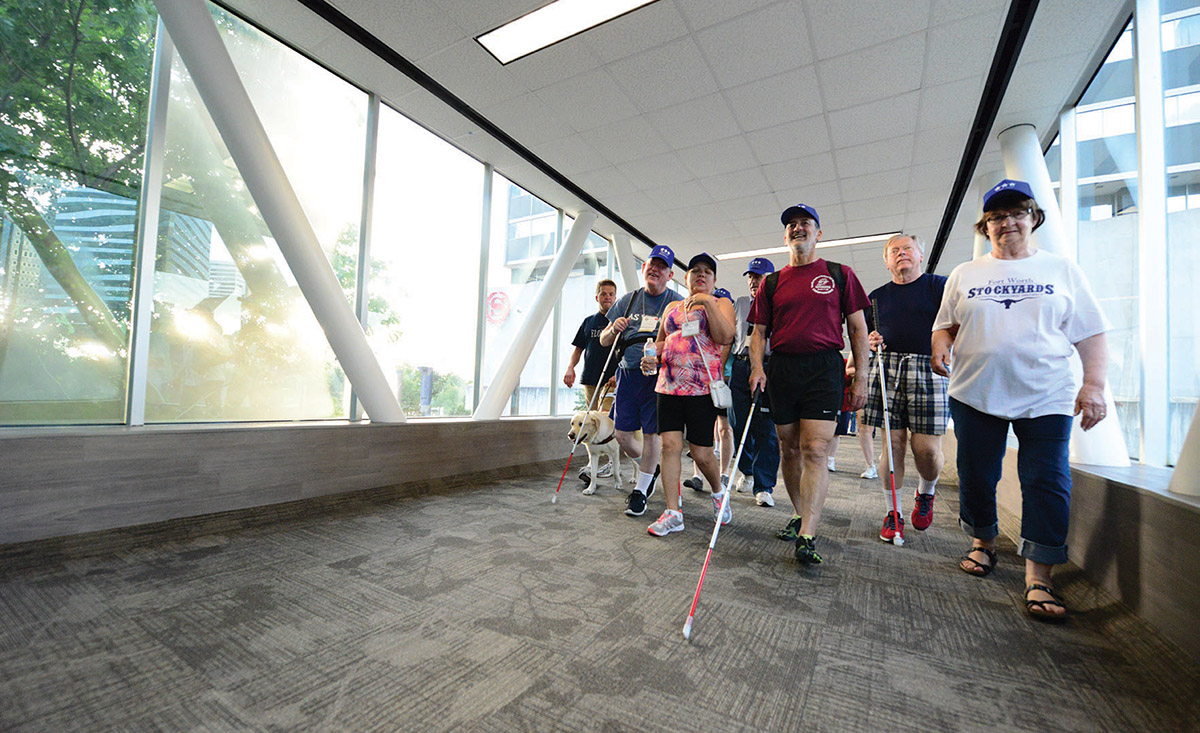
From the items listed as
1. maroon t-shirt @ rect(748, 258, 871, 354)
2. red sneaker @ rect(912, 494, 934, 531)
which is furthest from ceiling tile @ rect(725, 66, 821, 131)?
red sneaker @ rect(912, 494, 934, 531)

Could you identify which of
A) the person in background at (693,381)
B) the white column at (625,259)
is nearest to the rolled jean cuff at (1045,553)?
the person in background at (693,381)

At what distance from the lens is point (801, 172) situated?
4840 millimetres

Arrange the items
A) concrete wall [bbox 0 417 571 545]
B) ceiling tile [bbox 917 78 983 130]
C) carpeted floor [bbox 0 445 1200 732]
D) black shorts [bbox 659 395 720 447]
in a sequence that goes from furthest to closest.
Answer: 1. ceiling tile [bbox 917 78 983 130]
2. black shorts [bbox 659 395 720 447]
3. concrete wall [bbox 0 417 571 545]
4. carpeted floor [bbox 0 445 1200 732]

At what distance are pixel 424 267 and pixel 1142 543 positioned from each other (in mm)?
4716

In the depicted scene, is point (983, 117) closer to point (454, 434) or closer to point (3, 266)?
point (454, 434)

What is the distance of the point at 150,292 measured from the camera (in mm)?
2729

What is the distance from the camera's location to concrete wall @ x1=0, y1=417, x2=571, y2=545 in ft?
6.65

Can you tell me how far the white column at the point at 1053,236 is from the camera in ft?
8.66

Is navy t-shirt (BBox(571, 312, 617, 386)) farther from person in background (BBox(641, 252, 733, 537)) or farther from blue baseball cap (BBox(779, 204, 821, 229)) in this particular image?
blue baseball cap (BBox(779, 204, 821, 229))

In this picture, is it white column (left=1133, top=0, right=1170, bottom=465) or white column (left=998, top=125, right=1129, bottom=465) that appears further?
white column (left=998, top=125, right=1129, bottom=465)

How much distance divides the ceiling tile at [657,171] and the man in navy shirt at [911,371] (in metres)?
2.52

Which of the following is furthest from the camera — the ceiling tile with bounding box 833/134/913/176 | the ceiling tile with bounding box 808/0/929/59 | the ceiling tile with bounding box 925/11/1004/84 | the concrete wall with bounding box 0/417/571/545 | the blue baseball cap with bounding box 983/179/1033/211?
the ceiling tile with bounding box 833/134/913/176

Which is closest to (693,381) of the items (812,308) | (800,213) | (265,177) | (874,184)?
(812,308)

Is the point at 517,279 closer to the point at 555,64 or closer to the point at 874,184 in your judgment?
the point at 555,64
